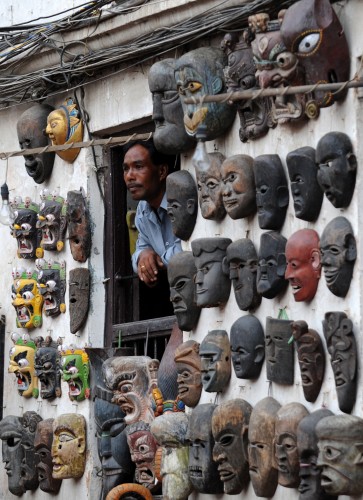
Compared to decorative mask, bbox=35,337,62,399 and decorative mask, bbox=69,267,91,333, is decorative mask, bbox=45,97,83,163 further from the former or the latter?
decorative mask, bbox=35,337,62,399

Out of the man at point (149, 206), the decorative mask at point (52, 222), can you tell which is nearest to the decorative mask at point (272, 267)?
the man at point (149, 206)

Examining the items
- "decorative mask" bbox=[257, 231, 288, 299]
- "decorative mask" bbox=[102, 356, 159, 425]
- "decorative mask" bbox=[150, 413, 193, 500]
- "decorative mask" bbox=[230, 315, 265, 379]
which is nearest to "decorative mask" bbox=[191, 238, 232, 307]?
"decorative mask" bbox=[230, 315, 265, 379]

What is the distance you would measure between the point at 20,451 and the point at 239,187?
3.28 m

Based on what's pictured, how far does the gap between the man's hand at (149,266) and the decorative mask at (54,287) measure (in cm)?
92

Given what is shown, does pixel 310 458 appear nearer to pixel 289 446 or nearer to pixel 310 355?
pixel 289 446

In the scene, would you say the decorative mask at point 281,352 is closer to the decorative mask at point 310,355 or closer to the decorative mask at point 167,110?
the decorative mask at point 310,355

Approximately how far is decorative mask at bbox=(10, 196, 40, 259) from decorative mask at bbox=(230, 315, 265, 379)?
289cm

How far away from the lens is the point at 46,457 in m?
13.9

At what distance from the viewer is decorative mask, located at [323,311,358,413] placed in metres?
10.8

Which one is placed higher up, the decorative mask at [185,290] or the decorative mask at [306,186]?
the decorative mask at [306,186]

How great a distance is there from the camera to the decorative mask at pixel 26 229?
565 inches

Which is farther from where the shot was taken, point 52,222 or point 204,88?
point 52,222

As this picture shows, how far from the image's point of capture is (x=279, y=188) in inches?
456

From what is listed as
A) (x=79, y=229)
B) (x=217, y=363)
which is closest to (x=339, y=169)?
(x=217, y=363)
